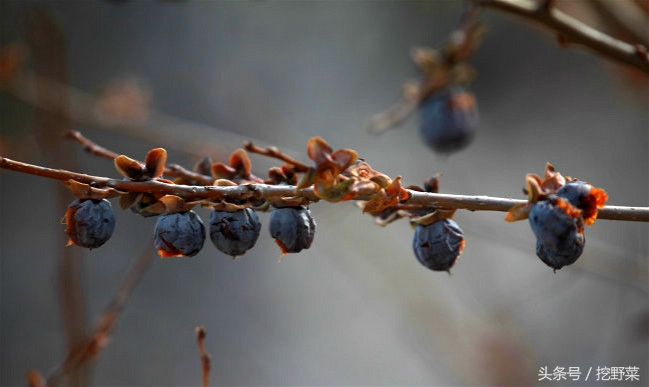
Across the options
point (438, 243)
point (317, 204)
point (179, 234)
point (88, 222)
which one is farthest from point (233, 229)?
point (317, 204)

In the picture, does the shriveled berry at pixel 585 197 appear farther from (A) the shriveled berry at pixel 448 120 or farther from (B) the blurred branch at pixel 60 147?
(B) the blurred branch at pixel 60 147

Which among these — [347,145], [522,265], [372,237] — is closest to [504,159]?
[522,265]

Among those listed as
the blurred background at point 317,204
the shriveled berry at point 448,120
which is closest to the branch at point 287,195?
the shriveled berry at point 448,120

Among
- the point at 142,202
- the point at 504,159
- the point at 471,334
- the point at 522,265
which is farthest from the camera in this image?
the point at 504,159

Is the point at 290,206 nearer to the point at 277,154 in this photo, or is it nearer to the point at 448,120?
the point at 277,154

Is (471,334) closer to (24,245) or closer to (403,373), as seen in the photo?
(403,373)

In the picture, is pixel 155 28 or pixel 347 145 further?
pixel 155 28

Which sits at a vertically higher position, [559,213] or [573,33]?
[573,33]
